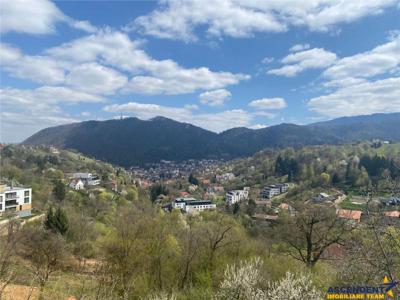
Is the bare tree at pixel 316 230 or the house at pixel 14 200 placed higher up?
the bare tree at pixel 316 230

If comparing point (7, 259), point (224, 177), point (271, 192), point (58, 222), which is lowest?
point (224, 177)

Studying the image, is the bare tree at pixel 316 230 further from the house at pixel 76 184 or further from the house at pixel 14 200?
the house at pixel 76 184

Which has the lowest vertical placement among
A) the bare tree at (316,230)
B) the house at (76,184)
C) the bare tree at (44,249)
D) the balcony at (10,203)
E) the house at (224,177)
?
the house at (224,177)

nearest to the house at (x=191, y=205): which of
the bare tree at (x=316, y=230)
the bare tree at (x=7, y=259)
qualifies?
the bare tree at (x=316, y=230)

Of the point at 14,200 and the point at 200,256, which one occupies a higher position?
the point at 200,256

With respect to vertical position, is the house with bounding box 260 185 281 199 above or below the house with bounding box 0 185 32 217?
below

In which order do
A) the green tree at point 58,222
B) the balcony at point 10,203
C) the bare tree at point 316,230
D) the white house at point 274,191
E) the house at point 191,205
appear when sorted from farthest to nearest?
the white house at point 274,191 → the house at point 191,205 → the balcony at point 10,203 → the green tree at point 58,222 → the bare tree at point 316,230

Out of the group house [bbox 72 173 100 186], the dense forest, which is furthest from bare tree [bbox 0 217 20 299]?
house [bbox 72 173 100 186]

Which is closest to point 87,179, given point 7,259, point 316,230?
point 316,230

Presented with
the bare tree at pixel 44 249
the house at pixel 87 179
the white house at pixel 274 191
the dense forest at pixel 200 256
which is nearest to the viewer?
the dense forest at pixel 200 256

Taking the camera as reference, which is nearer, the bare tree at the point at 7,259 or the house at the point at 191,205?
the bare tree at the point at 7,259

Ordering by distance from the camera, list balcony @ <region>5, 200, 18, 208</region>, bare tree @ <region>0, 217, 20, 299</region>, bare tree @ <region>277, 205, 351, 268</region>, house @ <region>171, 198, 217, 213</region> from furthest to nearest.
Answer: house @ <region>171, 198, 217, 213</region> → balcony @ <region>5, 200, 18, 208</region> → bare tree @ <region>277, 205, 351, 268</region> → bare tree @ <region>0, 217, 20, 299</region>

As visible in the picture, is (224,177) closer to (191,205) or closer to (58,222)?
(191,205)

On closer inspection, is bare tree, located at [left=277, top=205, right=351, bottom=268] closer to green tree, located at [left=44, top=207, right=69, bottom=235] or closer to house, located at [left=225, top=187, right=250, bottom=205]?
green tree, located at [left=44, top=207, right=69, bottom=235]
